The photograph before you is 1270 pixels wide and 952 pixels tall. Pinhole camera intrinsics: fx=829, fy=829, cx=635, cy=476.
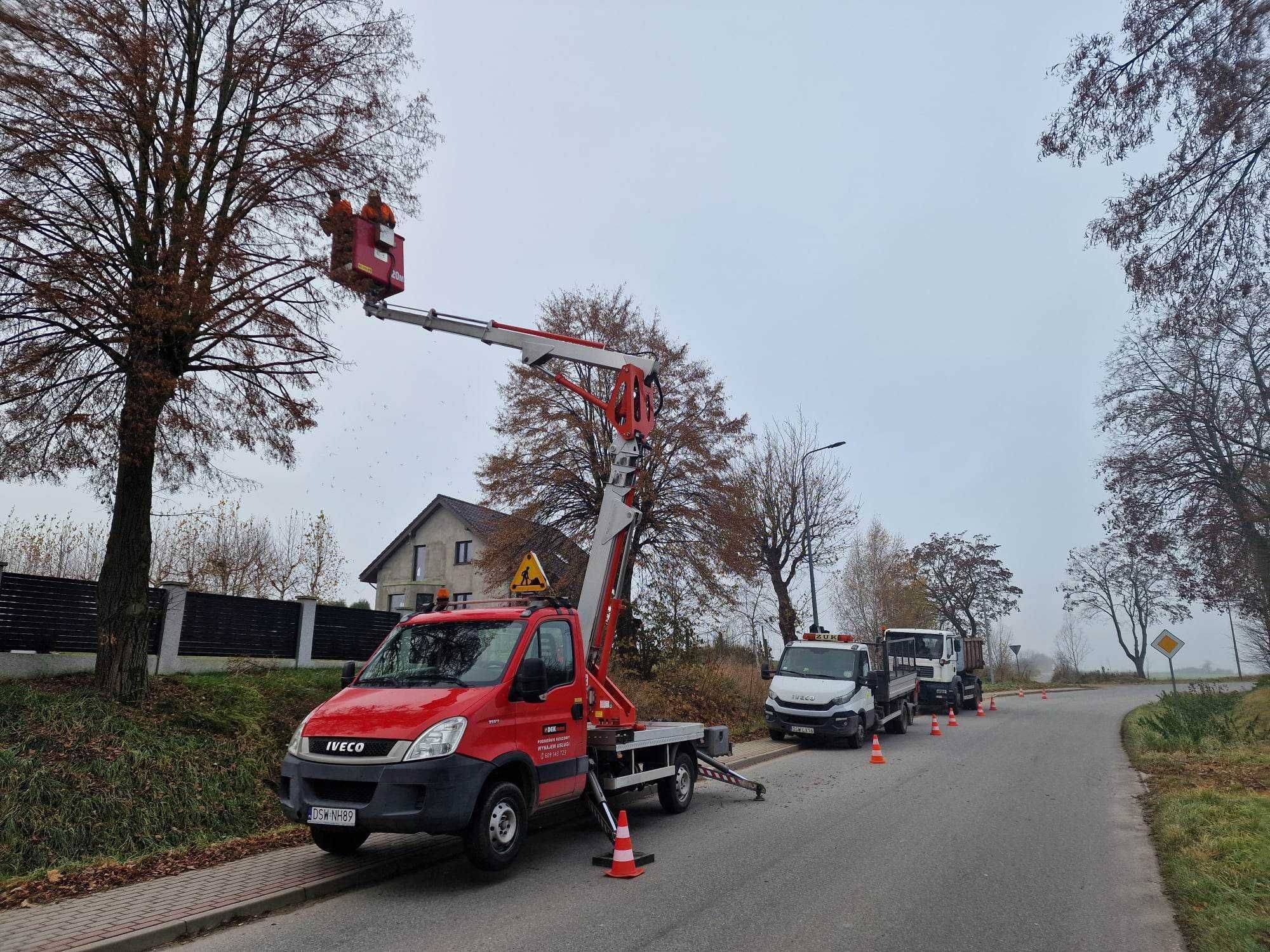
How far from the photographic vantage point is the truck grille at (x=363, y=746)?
6340 mm

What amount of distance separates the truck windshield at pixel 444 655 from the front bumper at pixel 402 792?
909 millimetres

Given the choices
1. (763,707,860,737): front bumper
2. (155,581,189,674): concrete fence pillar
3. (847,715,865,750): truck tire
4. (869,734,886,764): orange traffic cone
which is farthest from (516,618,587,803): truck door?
(847,715,865,750): truck tire

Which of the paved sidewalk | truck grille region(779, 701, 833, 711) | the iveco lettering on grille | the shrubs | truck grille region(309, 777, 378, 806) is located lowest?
the paved sidewalk

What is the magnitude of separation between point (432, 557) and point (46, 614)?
2993 cm

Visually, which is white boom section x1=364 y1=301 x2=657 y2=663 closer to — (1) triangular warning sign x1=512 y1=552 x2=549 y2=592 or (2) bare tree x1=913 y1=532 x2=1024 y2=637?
(1) triangular warning sign x1=512 y1=552 x2=549 y2=592

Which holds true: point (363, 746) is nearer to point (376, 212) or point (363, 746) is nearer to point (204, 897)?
point (204, 897)

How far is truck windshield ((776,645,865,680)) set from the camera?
17.6m

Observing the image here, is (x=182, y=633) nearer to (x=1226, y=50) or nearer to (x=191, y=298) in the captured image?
(x=191, y=298)

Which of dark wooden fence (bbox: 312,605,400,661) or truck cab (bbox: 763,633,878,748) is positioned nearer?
truck cab (bbox: 763,633,878,748)

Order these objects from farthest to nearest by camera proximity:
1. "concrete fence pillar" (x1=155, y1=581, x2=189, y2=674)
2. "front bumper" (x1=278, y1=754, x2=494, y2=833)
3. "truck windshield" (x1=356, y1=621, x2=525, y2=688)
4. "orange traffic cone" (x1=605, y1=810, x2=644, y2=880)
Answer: "concrete fence pillar" (x1=155, y1=581, x2=189, y2=674) → "truck windshield" (x1=356, y1=621, x2=525, y2=688) → "orange traffic cone" (x1=605, y1=810, x2=644, y2=880) → "front bumper" (x1=278, y1=754, x2=494, y2=833)

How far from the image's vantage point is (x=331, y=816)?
20.6ft

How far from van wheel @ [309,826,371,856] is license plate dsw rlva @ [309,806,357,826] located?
69 cm

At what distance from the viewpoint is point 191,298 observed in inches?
387

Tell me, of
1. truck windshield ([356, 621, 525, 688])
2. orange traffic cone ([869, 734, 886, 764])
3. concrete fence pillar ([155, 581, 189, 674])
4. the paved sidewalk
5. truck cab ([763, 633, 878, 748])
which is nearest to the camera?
the paved sidewalk
